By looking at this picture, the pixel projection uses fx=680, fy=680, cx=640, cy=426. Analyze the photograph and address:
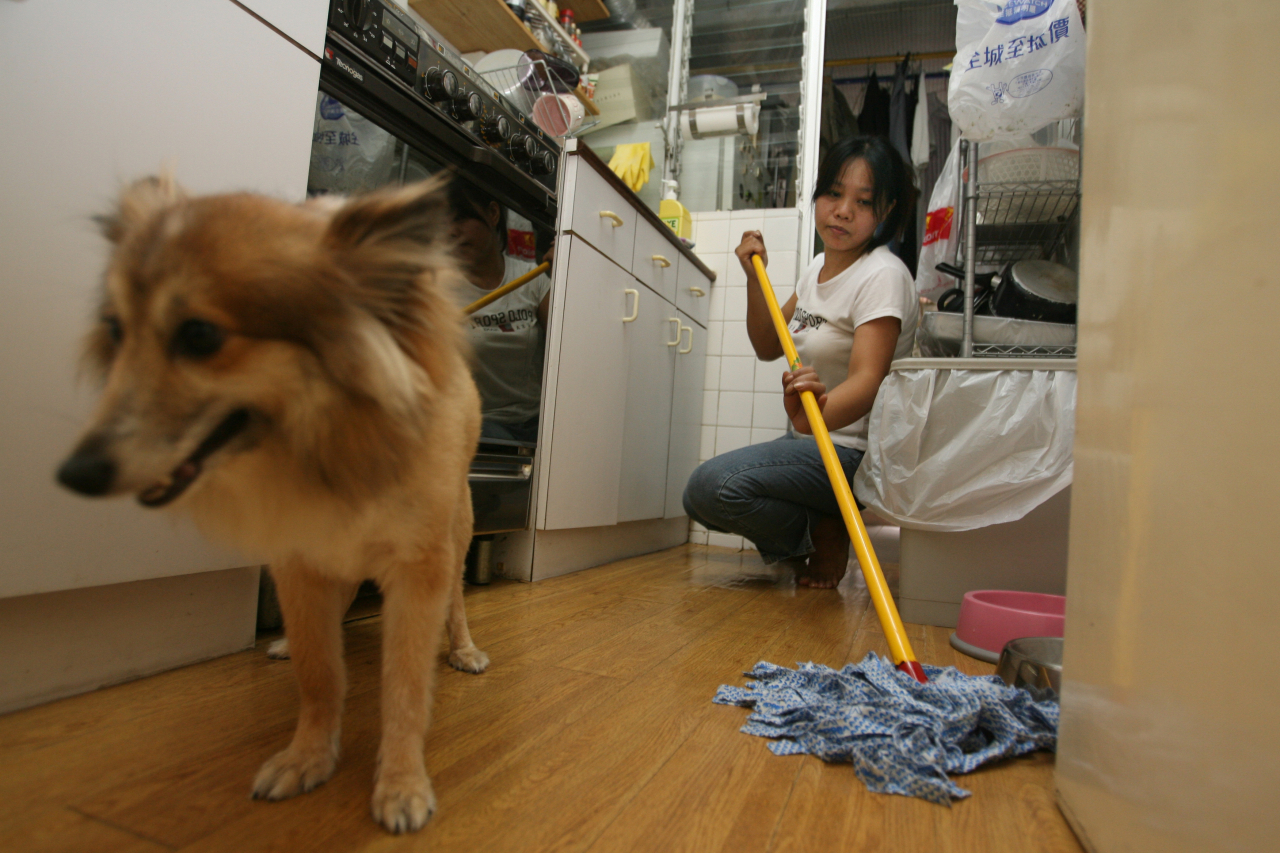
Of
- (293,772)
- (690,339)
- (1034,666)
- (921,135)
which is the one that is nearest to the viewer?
(293,772)

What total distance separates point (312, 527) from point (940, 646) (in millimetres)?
1567

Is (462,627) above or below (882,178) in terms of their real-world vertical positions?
below

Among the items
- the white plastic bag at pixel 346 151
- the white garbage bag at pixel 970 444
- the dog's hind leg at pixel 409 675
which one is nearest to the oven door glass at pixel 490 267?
the white plastic bag at pixel 346 151

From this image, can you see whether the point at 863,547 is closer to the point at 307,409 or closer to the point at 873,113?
the point at 307,409

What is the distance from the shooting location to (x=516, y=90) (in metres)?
2.83

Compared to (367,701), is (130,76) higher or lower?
higher

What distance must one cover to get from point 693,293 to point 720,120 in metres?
1.20

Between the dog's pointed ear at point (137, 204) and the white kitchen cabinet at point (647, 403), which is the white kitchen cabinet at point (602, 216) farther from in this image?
the dog's pointed ear at point (137, 204)

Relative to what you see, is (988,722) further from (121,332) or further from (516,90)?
(516,90)

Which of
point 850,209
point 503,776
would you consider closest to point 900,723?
point 503,776

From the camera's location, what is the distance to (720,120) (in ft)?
12.7

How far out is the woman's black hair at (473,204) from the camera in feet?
5.85

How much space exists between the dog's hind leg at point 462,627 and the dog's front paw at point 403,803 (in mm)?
513

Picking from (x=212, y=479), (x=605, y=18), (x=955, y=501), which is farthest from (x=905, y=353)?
(x=605, y=18)
